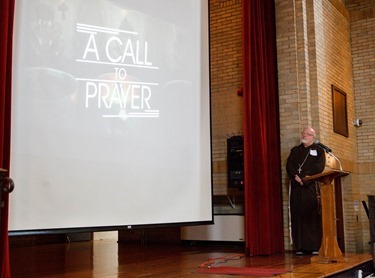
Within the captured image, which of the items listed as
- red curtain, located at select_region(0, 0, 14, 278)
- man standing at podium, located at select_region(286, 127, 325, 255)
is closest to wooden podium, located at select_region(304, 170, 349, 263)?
man standing at podium, located at select_region(286, 127, 325, 255)

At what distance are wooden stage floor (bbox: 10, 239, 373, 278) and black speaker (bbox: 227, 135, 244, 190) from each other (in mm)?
992

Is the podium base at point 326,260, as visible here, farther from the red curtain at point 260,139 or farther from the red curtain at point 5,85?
the red curtain at point 5,85

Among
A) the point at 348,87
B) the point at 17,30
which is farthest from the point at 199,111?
the point at 348,87

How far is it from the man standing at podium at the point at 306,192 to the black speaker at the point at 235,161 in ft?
3.22

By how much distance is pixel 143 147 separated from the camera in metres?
4.97

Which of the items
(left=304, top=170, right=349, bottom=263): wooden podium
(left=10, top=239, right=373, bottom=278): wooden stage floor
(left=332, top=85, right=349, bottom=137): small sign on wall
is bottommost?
(left=10, top=239, right=373, bottom=278): wooden stage floor

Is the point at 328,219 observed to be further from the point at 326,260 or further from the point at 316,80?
the point at 316,80

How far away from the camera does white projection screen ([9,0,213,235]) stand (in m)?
4.09

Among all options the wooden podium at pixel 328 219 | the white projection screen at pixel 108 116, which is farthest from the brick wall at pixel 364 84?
the white projection screen at pixel 108 116

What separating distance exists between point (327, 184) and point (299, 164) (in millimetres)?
1239

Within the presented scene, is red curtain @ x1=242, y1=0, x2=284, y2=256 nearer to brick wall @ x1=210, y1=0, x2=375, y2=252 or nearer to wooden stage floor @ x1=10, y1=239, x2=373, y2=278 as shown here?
brick wall @ x1=210, y1=0, x2=375, y2=252

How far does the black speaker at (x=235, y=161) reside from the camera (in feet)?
24.3

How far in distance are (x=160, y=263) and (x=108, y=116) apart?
1.74 m

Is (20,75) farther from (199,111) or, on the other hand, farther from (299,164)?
(299,164)
